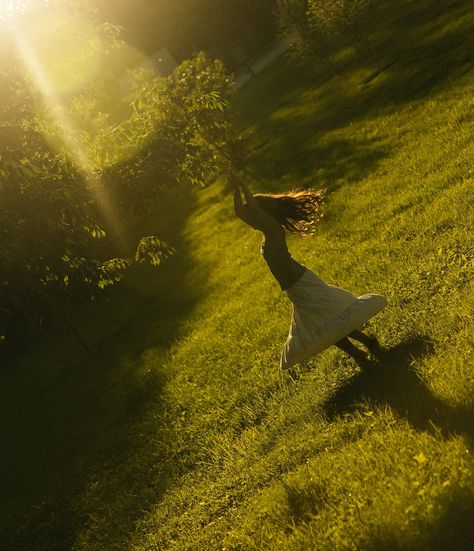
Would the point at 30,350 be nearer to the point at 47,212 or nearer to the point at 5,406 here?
the point at 5,406

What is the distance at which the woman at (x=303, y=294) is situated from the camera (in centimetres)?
552

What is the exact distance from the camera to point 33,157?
21.6 ft

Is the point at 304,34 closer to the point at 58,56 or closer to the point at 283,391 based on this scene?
the point at 58,56

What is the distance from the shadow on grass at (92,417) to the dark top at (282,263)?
315 cm

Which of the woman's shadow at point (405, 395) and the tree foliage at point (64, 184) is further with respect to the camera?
the tree foliage at point (64, 184)

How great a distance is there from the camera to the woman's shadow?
14.2 ft

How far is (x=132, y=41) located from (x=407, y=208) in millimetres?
49733

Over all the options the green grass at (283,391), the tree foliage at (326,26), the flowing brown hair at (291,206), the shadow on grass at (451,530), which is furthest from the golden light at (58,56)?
the tree foliage at (326,26)

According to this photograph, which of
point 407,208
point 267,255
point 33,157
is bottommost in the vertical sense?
point 407,208

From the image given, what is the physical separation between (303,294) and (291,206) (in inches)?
37.0

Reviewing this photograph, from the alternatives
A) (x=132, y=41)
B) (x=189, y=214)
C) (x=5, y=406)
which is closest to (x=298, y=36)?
(x=189, y=214)

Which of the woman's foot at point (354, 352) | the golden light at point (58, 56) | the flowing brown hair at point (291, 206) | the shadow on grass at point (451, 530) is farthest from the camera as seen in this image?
the golden light at point (58, 56)

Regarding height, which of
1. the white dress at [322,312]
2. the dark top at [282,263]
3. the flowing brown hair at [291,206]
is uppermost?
the flowing brown hair at [291,206]

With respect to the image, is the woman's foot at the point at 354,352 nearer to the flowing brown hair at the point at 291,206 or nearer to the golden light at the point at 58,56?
the flowing brown hair at the point at 291,206
